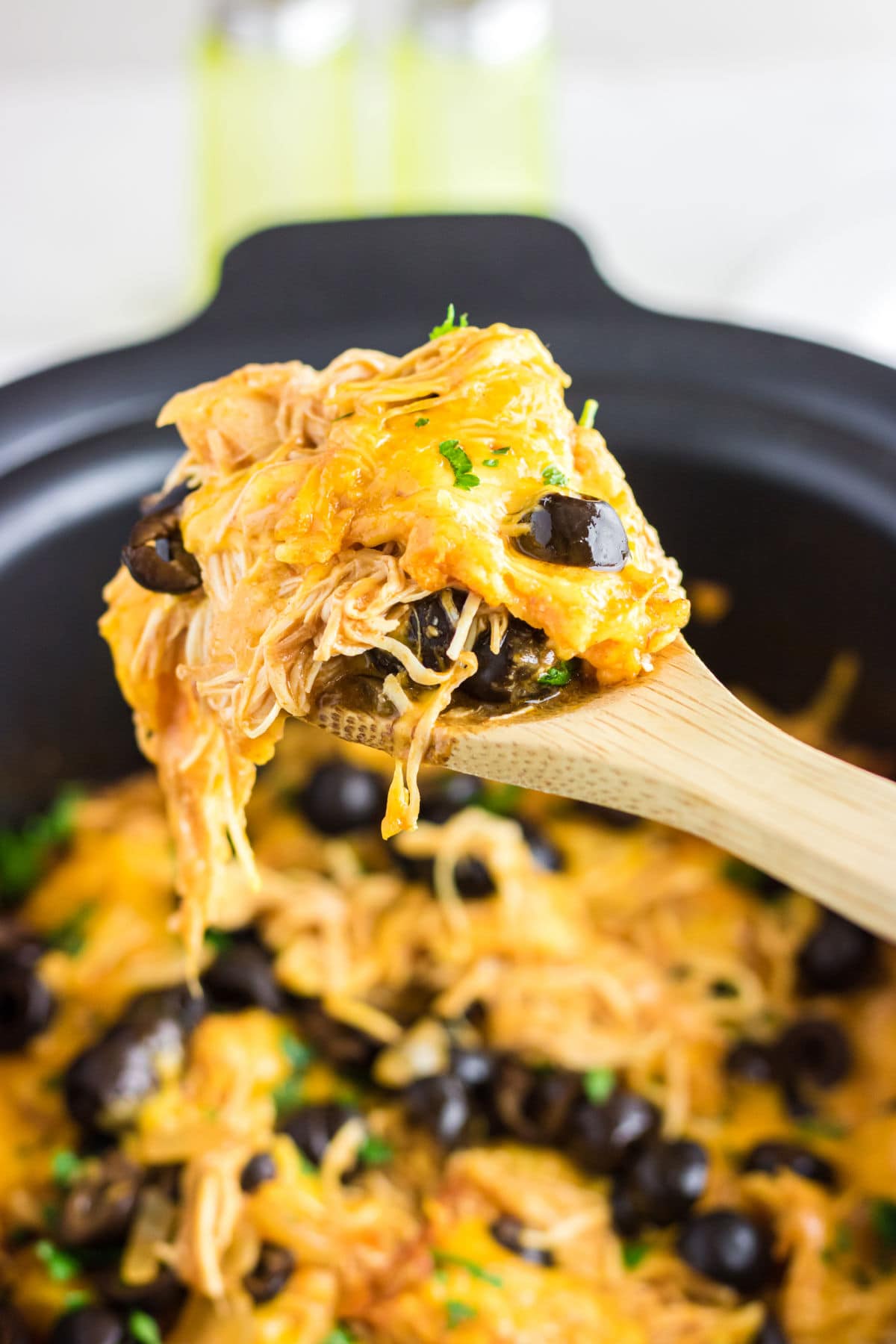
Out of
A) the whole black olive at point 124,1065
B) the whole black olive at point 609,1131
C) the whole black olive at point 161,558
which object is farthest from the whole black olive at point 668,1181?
the whole black olive at point 161,558

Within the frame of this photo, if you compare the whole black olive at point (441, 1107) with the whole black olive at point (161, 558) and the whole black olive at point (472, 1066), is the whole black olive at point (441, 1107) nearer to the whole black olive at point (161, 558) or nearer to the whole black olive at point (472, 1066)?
the whole black olive at point (472, 1066)

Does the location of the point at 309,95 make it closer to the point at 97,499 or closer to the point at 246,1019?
the point at 97,499

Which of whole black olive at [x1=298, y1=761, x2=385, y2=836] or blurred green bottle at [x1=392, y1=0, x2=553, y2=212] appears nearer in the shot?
whole black olive at [x1=298, y1=761, x2=385, y2=836]

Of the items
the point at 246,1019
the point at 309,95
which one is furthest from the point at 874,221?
the point at 246,1019

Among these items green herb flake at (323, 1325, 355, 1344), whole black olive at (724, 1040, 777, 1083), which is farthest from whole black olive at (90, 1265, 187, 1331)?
whole black olive at (724, 1040, 777, 1083)

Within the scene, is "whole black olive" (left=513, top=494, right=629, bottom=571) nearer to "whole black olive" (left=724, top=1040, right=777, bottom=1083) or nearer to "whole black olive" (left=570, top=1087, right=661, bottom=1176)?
"whole black olive" (left=570, top=1087, right=661, bottom=1176)
